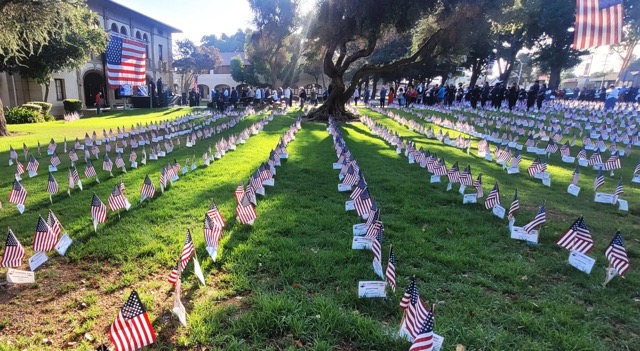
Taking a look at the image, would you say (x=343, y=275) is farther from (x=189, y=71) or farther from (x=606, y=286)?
(x=189, y=71)

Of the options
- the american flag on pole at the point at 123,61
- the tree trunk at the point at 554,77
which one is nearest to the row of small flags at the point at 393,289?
the american flag on pole at the point at 123,61

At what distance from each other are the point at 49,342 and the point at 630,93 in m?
42.6

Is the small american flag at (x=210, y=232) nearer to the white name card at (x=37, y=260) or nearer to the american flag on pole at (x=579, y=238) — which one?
the white name card at (x=37, y=260)

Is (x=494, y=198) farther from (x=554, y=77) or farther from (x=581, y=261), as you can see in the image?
(x=554, y=77)

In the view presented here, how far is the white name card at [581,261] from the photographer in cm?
391

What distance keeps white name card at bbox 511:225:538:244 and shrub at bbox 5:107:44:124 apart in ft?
82.2

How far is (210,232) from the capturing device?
407 centimetres

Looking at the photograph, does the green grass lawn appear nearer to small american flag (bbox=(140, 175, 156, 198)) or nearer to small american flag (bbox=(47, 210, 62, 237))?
small american flag (bbox=(140, 175, 156, 198))

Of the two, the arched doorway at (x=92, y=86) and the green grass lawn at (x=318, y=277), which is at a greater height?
the arched doorway at (x=92, y=86)

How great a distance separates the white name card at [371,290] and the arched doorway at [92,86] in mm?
38940

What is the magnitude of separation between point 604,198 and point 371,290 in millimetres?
5119

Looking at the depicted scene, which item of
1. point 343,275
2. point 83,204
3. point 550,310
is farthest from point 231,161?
point 550,310

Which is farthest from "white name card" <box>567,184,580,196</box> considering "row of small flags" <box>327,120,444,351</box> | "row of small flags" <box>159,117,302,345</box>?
"row of small flags" <box>159,117,302,345</box>

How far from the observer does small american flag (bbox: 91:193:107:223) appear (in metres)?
4.79
